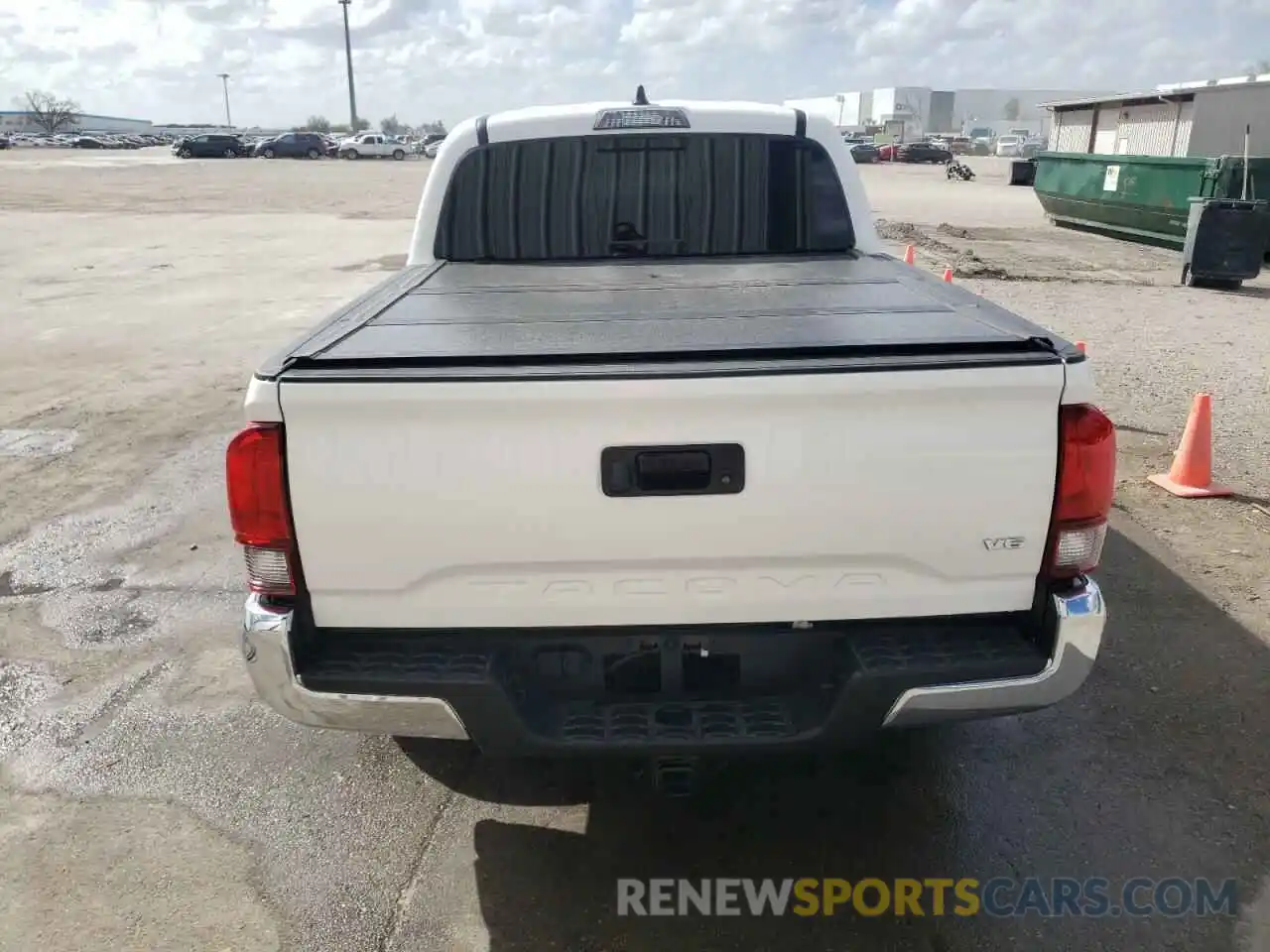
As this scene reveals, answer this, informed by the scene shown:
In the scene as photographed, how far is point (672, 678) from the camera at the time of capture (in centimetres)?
259

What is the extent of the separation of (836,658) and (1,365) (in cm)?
977

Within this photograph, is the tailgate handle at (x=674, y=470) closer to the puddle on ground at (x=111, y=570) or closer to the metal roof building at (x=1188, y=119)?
the puddle on ground at (x=111, y=570)

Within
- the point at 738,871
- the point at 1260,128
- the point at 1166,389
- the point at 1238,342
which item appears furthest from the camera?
the point at 1260,128

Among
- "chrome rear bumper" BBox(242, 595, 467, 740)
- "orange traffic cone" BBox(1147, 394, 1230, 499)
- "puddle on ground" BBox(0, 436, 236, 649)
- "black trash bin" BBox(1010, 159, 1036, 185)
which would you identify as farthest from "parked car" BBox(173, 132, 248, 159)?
"chrome rear bumper" BBox(242, 595, 467, 740)

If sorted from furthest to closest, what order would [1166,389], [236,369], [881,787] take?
[236,369], [1166,389], [881,787]

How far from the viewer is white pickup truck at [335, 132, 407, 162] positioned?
214 ft

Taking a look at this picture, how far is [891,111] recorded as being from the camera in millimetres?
161250

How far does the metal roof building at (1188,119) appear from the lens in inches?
802

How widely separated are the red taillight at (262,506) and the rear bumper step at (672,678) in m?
0.11

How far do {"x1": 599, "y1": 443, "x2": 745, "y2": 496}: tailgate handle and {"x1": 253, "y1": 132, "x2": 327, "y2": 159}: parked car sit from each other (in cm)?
6956

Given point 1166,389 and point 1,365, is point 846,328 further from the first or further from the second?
point 1,365

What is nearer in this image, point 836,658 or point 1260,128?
point 836,658

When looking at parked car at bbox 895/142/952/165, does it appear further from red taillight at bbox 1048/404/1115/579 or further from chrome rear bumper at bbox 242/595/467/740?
chrome rear bumper at bbox 242/595/467/740

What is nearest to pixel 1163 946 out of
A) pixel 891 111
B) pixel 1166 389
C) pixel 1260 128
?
pixel 1166 389
